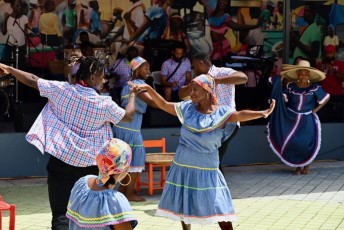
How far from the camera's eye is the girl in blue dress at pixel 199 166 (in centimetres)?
634

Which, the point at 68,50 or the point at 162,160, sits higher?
the point at 68,50

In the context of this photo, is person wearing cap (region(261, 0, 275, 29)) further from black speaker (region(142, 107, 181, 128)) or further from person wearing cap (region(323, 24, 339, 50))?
black speaker (region(142, 107, 181, 128))

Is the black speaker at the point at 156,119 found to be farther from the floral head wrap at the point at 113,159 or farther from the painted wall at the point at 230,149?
the floral head wrap at the point at 113,159

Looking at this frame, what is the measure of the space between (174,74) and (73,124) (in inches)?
345

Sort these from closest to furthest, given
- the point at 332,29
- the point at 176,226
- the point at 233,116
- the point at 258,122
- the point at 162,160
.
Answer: the point at 233,116, the point at 176,226, the point at 162,160, the point at 258,122, the point at 332,29

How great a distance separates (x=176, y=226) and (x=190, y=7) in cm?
891

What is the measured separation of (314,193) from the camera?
9.87 meters

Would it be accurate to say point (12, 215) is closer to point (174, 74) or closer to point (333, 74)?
point (174, 74)

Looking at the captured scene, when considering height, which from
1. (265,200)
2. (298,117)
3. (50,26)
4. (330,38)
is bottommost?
(265,200)

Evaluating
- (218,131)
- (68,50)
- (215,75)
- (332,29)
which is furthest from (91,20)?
(218,131)

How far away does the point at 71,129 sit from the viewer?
18.4 feet

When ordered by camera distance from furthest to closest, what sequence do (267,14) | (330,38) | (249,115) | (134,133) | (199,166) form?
(330,38), (267,14), (134,133), (199,166), (249,115)

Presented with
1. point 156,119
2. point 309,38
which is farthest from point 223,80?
point 309,38

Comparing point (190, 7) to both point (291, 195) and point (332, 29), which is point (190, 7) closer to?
point (332, 29)
